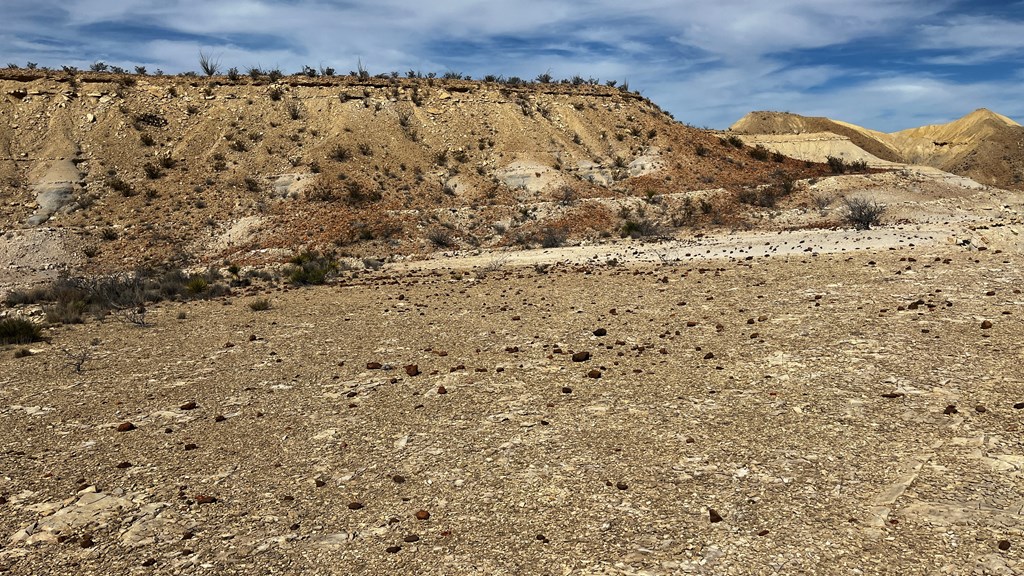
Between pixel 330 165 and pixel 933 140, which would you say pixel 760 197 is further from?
pixel 933 140

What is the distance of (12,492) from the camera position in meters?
5.52

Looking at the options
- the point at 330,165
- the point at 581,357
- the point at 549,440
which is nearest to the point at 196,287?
the point at 581,357

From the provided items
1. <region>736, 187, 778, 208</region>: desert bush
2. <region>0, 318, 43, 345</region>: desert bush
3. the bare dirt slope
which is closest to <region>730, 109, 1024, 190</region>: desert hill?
the bare dirt slope

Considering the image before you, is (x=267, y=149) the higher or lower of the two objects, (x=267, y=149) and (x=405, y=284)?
the higher

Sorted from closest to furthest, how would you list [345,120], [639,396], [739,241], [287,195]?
[639,396]
[739,241]
[287,195]
[345,120]

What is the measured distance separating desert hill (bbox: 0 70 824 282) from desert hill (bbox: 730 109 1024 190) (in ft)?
120

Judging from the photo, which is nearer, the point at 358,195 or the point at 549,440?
the point at 549,440

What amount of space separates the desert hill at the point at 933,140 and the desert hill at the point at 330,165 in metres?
36.7

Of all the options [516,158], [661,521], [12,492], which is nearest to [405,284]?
[12,492]

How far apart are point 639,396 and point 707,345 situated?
7.10ft

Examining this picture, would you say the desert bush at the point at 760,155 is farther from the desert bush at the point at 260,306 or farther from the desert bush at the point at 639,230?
the desert bush at the point at 260,306

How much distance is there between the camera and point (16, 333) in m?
11.3

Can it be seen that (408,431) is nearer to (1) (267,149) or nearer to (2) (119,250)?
(2) (119,250)

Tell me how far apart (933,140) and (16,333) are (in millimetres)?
113596
